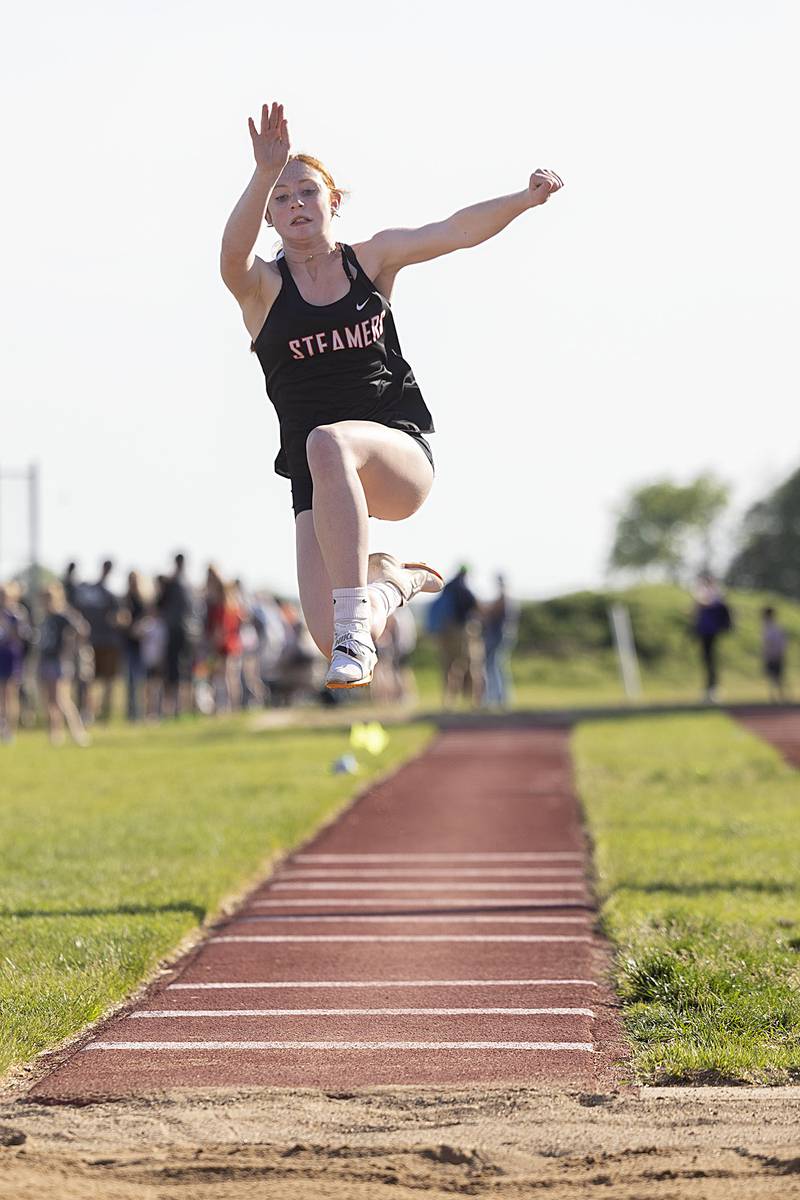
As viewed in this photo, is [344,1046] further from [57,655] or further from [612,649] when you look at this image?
[612,649]

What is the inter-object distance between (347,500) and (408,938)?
2621 millimetres

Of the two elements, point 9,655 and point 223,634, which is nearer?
point 9,655

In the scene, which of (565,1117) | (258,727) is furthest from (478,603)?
(565,1117)

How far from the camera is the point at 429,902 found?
27.5 ft

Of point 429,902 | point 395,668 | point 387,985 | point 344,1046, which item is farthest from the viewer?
point 395,668

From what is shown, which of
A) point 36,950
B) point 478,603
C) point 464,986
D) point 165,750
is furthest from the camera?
point 478,603

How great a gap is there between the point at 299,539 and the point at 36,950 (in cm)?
225

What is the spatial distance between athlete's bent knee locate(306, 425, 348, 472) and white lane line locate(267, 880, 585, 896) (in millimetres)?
3804

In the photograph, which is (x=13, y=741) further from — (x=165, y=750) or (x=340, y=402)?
(x=340, y=402)

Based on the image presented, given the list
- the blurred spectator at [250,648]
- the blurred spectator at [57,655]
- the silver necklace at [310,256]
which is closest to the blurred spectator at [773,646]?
the blurred spectator at [250,648]

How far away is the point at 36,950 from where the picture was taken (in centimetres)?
689

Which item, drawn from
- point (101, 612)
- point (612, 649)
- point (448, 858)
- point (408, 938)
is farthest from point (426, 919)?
point (612, 649)

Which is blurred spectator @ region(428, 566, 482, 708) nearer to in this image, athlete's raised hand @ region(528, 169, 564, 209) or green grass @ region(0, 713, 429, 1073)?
green grass @ region(0, 713, 429, 1073)

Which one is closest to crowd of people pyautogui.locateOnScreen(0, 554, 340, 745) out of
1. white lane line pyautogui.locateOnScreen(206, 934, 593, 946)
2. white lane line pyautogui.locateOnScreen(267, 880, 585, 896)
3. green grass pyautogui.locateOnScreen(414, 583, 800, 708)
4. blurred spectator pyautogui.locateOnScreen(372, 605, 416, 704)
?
blurred spectator pyautogui.locateOnScreen(372, 605, 416, 704)
